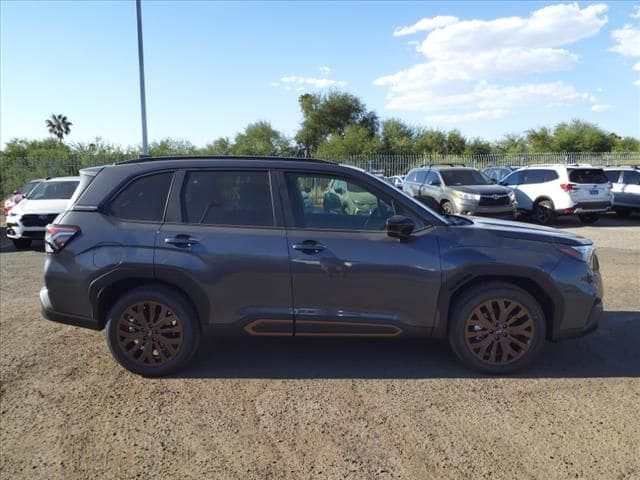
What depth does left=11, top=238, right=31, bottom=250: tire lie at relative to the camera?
1234 cm

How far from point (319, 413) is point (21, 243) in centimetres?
1159

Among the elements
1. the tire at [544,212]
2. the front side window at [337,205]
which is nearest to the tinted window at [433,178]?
the tire at [544,212]

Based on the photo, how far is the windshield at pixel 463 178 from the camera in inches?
634

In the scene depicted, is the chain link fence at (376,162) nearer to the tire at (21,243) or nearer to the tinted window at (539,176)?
the tinted window at (539,176)

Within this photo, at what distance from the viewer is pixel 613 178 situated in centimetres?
1820

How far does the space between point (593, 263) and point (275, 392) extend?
2930 mm

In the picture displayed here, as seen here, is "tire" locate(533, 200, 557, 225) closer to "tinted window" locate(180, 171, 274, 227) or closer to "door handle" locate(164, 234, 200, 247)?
"tinted window" locate(180, 171, 274, 227)

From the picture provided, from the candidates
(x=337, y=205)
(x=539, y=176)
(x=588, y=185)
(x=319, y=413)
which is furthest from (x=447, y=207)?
(x=319, y=413)

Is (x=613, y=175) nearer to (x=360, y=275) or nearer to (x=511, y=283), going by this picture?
(x=511, y=283)

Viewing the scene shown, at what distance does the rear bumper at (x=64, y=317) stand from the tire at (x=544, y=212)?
1477 cm

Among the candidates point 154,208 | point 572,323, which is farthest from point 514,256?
point 154,208

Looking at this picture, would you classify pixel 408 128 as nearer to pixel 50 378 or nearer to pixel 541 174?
pixel 541 174

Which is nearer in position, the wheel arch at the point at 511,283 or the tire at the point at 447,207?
the wheel arch at the point at 511,283

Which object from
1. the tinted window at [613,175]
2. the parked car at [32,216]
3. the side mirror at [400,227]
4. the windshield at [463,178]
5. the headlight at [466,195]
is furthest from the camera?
the tinted window at [613,175]
